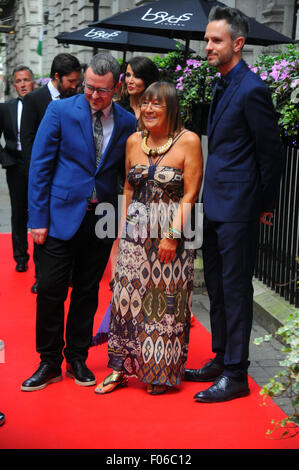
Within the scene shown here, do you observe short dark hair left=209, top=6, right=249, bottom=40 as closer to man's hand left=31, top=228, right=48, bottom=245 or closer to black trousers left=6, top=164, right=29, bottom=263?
man's hand left=31, top=228, right=48, bottom=245

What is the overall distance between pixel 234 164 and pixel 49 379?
1902 millimetres

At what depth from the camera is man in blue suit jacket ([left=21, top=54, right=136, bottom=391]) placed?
13.6ft

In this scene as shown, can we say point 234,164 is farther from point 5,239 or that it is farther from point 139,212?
point 5,239

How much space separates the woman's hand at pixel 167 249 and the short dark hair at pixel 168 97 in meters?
0.69

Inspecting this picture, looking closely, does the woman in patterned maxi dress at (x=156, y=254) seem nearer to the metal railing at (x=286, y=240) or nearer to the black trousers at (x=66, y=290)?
the black trousers at (x=66, y=290)

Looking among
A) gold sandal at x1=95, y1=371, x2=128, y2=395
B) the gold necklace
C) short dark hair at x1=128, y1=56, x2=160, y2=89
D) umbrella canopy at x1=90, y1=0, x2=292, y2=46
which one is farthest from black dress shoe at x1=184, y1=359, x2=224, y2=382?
umbrella canopy at x1=90, y1=0, x2=292, y2=46

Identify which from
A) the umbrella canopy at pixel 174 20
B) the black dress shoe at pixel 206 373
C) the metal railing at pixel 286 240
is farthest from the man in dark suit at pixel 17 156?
the black dress shoe at pixel 206 373

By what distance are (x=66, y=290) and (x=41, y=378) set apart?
24.1 inches

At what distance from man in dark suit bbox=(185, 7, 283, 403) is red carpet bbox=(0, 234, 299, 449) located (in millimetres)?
220

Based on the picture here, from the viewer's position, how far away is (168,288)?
4.23 metres

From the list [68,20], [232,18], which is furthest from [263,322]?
[68,20]

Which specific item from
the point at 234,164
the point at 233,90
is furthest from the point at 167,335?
the point at 233,90

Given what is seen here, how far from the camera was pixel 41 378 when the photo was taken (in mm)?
4391

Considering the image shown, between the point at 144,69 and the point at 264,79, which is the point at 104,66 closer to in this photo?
the point at 144,69
